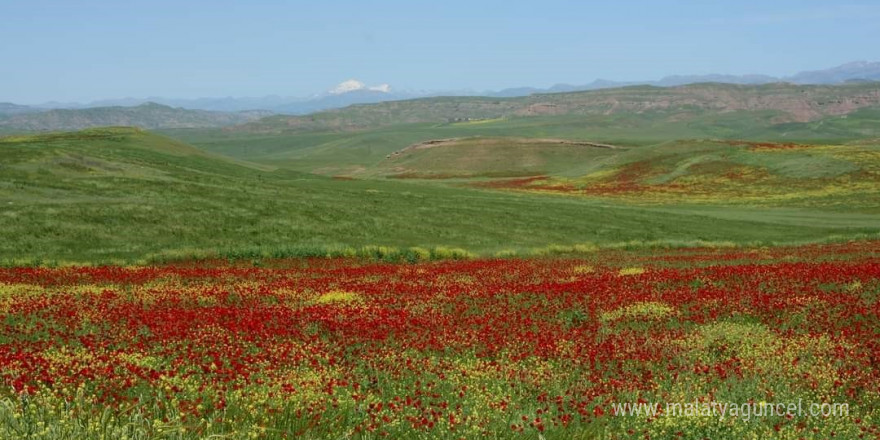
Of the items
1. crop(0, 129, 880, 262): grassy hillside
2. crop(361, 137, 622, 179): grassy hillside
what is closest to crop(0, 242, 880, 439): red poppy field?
crop(0, 129, 880, 262): grassy hillside

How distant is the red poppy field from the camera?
7.59 meters

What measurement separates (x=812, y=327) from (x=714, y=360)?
3462mm

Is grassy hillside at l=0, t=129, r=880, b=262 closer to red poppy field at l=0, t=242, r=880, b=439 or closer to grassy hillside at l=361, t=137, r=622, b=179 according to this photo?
red poppy field at l=0, t=242, r=880, b=439

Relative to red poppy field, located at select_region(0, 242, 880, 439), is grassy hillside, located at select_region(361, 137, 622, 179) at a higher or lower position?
lower

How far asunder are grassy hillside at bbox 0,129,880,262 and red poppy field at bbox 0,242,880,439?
13.9 metres

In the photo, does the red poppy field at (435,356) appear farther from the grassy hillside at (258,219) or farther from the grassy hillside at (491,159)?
the grassy hillside at (491,159)

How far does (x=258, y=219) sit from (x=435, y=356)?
1255 inches

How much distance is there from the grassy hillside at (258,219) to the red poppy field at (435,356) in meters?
13.9

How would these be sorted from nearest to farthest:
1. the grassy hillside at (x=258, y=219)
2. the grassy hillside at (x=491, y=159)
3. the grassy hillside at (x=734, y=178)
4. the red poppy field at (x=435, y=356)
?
the red poppy field at (x=435, y=356)
the grassy hillside at (x=258, y=219)
the grassy hillside at (x=734, y=178)
the grassy hillside at (x=491, y=159)

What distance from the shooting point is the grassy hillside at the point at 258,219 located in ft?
110

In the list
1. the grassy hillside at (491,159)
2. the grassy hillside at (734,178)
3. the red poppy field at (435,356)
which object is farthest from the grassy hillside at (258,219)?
the grassy hillside at (491,159)

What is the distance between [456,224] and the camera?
47.2 meters

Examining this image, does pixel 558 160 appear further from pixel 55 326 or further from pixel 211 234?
pixel 55 326

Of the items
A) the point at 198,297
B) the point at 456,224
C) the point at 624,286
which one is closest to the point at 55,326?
the point at 198,297
